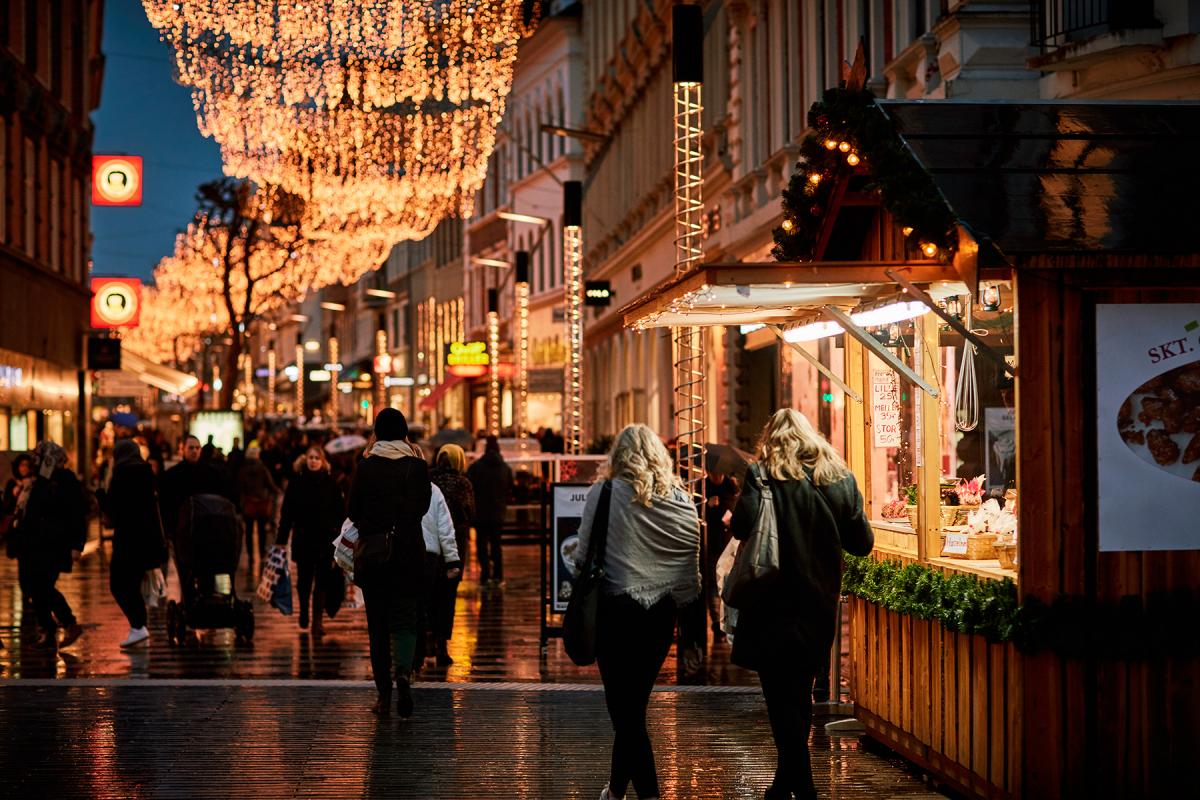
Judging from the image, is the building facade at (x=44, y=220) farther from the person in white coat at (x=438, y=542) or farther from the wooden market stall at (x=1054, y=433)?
the wooden market stall at (x=1054, y=433)

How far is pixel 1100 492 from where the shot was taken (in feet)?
29.0

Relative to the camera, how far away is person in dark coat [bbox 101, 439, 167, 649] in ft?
54.1

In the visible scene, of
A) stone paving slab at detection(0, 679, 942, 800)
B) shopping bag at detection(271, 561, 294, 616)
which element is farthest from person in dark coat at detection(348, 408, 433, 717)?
shopping bag at detection(271, 561, 294, 616)

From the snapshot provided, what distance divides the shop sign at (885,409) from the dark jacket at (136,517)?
284 inches

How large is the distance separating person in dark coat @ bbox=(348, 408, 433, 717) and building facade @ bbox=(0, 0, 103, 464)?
21.0 m

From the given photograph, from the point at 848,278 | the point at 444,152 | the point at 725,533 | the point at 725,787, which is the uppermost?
the point at 444,152

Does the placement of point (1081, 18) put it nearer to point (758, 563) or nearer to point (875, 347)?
point (875, 347)

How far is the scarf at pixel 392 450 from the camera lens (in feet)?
40.7

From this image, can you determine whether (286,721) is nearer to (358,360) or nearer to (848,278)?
(848,278)

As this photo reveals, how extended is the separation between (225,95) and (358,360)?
4019 inches

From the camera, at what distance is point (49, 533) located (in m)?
16.9

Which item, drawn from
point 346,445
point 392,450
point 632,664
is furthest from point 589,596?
point 346,445

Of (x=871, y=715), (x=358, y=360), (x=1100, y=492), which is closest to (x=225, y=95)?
(x=871, y=715)

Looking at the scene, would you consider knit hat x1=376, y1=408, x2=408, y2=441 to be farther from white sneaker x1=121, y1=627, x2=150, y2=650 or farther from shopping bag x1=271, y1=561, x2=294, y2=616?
shopping bag x1=271, y1=561, x2=294, y2=616
